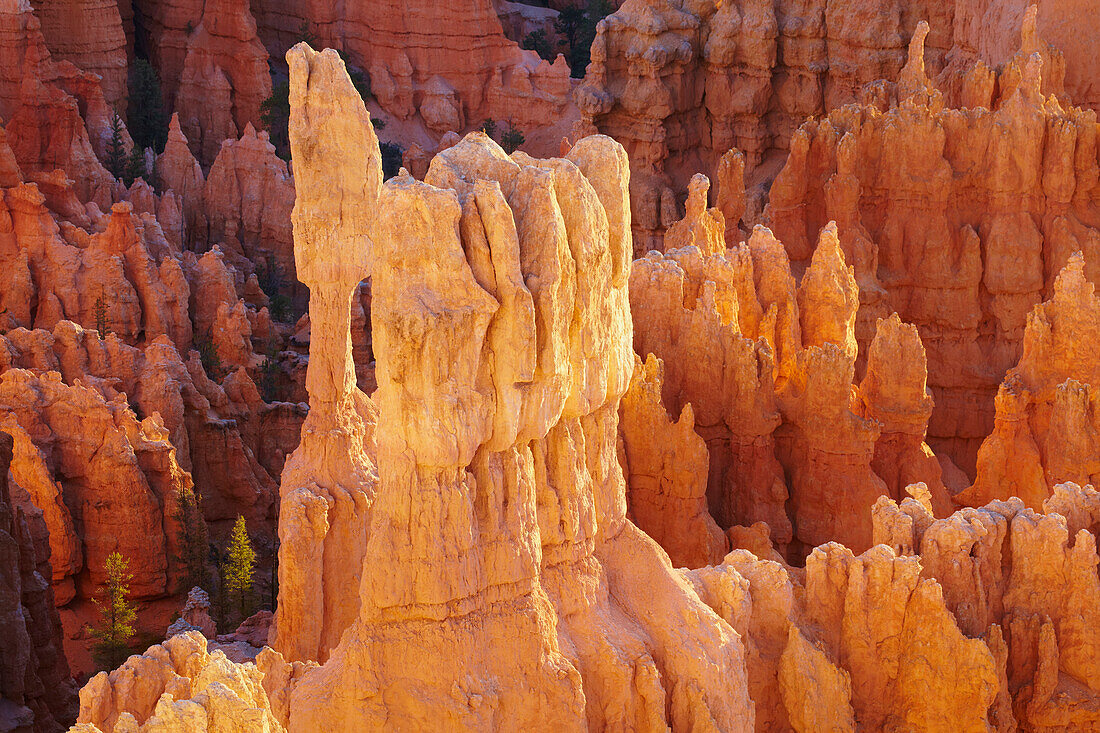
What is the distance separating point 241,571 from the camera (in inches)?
711

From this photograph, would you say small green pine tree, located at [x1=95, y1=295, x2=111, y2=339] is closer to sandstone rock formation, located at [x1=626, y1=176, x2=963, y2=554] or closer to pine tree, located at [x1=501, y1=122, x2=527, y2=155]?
sandstone rock formation, located at [x1=626, y1=176, x2=963, y2=554]

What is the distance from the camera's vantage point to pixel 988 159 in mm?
20938

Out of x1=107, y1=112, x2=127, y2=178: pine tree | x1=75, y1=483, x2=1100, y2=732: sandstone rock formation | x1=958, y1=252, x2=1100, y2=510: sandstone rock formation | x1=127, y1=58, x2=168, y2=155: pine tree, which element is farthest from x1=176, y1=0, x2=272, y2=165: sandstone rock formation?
x1=75, y1=483, x2=1100, y2=732: sandstone rock formation

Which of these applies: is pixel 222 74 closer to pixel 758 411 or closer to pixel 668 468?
pixel 758 411

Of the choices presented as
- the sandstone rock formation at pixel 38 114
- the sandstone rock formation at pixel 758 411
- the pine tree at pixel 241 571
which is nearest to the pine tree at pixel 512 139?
the sandstone rock formation at pixel 38 114

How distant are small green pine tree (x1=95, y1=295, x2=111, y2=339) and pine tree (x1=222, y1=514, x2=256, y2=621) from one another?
24.8 feet

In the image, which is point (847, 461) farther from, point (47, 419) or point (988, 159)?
point (47, 419)

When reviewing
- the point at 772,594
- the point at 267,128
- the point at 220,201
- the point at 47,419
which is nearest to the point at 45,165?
the point at 220,201

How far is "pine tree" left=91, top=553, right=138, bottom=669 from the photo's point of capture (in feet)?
56.4

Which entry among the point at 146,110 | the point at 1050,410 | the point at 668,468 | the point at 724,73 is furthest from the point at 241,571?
the point at 146,110

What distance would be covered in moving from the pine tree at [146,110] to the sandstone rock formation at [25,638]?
2297 centimetres

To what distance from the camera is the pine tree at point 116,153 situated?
109ft

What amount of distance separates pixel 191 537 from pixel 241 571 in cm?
192

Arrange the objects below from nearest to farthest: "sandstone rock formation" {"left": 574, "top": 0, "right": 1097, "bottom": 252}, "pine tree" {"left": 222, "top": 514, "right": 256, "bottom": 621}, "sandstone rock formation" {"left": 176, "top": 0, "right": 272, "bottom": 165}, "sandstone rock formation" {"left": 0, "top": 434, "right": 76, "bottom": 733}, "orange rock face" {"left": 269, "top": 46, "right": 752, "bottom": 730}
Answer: "orange rock face" {"left": 269, "top": 46, "right": 752, "bottom": 730} → "sandstone rock formation" {"left": 0, "top": 434, "right": 76, "bottom": 733} → "pine tree" {"left": 222, "top": 514, "right": 256, "bottom": 621} → "sandstone rock formation" {"left": 574, "top": 0, "right": 1097, "bottom": 252} → "sandstone rock formation" {"left": 176, "top": 0, "right": 272, "bottom": 165}
